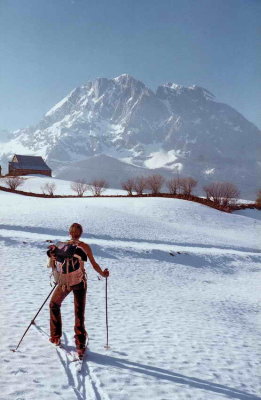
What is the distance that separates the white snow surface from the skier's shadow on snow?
0.07ft

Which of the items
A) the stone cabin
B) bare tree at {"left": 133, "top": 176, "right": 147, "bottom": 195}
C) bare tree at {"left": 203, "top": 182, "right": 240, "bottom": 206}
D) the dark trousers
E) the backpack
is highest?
the stone cabin

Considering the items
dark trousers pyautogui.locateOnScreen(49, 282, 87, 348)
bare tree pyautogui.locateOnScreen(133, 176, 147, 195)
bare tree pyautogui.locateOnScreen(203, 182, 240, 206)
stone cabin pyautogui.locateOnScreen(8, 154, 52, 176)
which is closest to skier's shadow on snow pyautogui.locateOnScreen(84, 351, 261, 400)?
dark trousers pyautogui.locateOnScreen(49, 282, 87, 348)

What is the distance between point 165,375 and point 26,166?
86.0 metres

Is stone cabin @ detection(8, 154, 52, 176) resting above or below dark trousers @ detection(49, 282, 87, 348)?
above

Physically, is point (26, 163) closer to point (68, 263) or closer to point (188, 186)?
point (188, 186)

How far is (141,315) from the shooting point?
33.2 feet

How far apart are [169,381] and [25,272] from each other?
29.3ft

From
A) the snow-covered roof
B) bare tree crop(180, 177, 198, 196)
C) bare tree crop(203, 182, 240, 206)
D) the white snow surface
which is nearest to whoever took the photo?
the white snow surface

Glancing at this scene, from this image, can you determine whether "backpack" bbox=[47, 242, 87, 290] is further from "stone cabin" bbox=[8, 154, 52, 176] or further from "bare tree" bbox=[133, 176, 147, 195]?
"stone cabin" bbox=[8, 154, 52, 176]

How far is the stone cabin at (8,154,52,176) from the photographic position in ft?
275

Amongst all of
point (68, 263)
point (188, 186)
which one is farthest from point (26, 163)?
point (68, 263)

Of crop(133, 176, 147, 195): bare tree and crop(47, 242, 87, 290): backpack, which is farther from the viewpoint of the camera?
crop(133, 176, 147, 195): bare tree

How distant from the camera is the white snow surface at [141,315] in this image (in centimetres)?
575

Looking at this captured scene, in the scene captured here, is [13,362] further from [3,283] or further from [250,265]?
[250,265]
